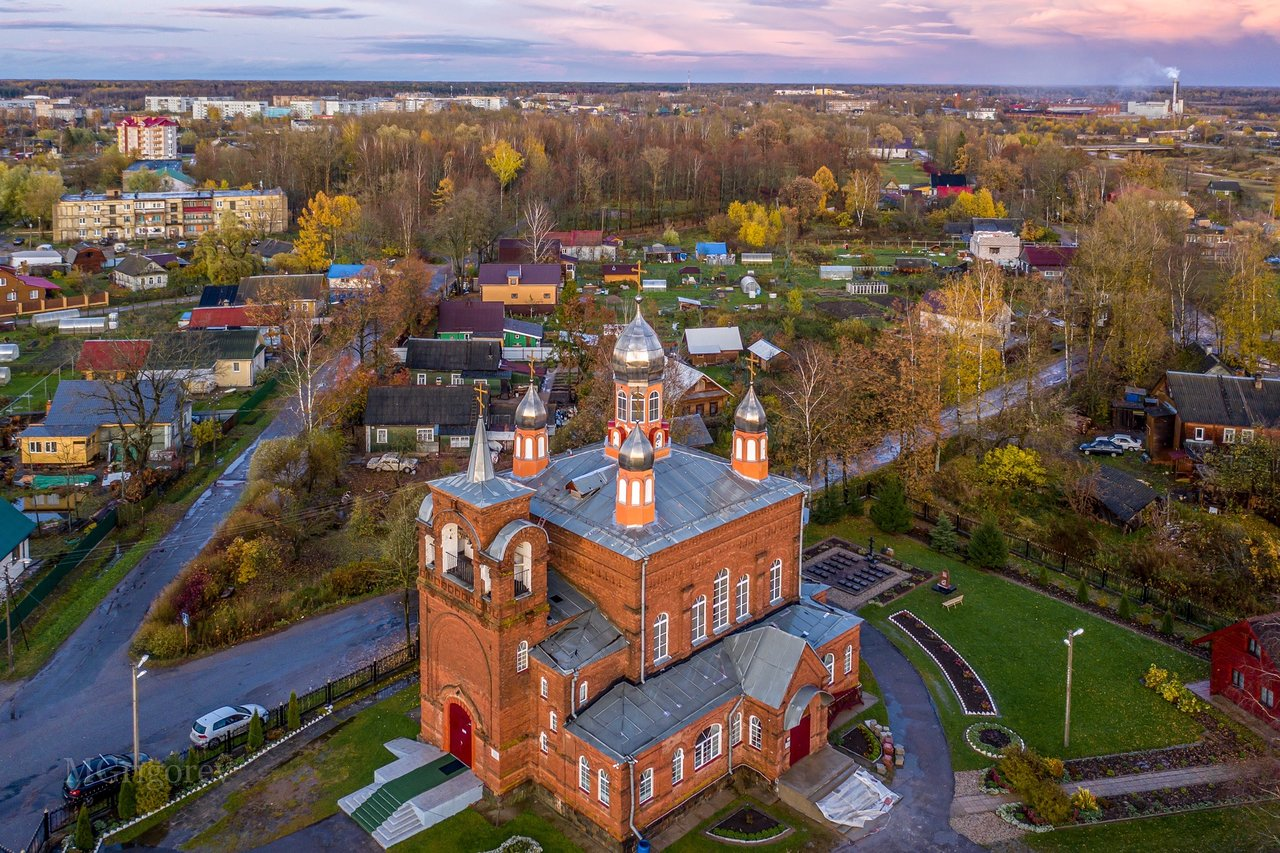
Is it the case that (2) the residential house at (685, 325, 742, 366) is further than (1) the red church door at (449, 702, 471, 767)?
Yes

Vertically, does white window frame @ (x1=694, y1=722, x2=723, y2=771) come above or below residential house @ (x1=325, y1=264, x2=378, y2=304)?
below

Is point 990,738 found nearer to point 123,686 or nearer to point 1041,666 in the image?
point 1041,666

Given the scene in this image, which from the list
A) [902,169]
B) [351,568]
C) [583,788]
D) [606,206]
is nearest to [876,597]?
[583,788]

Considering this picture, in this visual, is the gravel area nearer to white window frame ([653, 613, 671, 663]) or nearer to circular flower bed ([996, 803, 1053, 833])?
circular flower bed ([996, 803, 1053, 833])

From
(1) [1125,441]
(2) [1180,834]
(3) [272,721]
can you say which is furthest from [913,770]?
(1) [1125,441]

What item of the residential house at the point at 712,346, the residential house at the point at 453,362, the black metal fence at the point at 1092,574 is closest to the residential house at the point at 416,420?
the residential house at the point at 453,362

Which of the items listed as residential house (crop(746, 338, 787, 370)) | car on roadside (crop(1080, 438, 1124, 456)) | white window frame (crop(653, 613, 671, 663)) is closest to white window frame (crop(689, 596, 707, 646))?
white window frame (crop(653, 613, 671, 663))

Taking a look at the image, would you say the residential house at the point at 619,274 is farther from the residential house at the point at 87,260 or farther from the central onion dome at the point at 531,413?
the central onion dome at the point at 531,413
